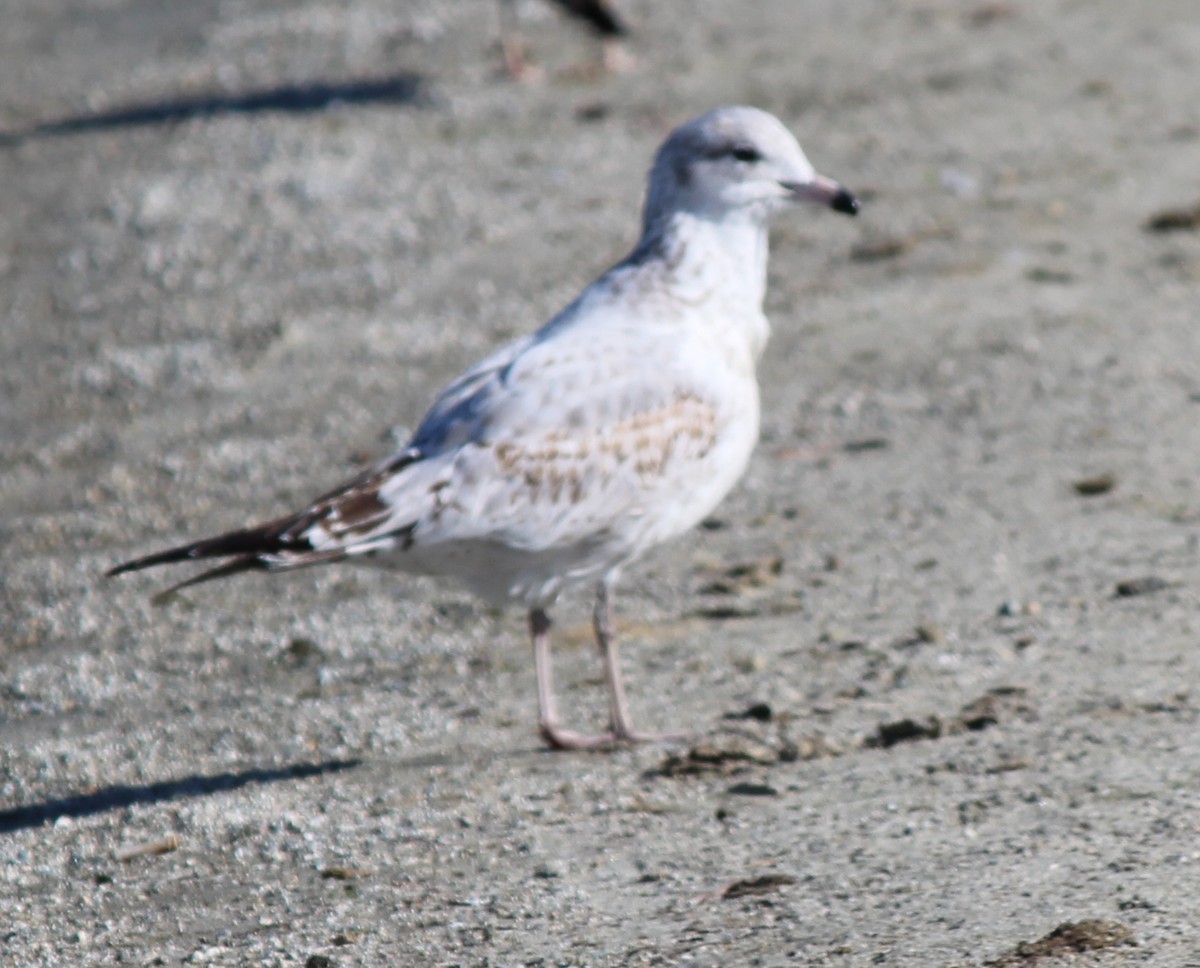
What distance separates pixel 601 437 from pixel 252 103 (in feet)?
25.4

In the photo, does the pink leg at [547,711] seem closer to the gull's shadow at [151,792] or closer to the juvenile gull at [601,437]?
the juvenile gull at [601,437]

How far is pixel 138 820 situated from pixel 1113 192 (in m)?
5.94

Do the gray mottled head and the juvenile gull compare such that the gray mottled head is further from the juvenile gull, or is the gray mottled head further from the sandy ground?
the sandy ground

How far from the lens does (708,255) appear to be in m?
5.26

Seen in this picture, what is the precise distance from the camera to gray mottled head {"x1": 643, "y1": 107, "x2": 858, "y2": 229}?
5.26 metres

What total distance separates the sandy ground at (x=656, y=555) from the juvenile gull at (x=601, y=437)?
517mm

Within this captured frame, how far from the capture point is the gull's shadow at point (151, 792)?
4.82m

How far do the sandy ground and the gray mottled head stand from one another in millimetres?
1214

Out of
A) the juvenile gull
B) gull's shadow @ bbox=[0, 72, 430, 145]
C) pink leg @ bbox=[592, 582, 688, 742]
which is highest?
the juvenile gull

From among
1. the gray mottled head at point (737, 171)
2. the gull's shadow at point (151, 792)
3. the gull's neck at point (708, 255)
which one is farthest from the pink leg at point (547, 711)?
the gray mottled head at point (737, 171)

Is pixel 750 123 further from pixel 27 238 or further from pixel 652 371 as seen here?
pixel 27 238


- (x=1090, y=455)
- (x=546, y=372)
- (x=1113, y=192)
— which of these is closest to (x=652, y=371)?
(x=546, y=372)

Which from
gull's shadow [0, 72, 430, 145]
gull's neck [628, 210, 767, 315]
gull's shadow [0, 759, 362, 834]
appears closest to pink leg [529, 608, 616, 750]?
gull's shadow [0, 759, 362, 834]

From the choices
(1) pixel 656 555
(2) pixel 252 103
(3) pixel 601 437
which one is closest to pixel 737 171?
(3) pixel 601 437
